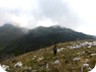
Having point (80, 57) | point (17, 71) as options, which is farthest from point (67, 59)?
point (17, 71)

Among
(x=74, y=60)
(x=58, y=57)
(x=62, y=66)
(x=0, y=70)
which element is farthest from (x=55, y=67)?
(x=0, y=70)

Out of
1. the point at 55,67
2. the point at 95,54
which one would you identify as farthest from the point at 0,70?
the point at 95,54

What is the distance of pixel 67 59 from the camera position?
37.4 m

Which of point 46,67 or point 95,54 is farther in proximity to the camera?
point 95,54

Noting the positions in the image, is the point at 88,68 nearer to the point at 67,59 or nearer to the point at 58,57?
the point at 67,59

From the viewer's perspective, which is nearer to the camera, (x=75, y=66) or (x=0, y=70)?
(x=0, y=70)

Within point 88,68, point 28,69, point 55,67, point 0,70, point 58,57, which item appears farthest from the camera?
point 58,57

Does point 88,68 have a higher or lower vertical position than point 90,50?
lower

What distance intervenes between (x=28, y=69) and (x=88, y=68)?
325 inches

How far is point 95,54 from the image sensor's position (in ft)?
125

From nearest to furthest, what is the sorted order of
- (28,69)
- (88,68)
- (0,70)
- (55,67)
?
(0,70)
(88,68)
(55,67)
(28,69)

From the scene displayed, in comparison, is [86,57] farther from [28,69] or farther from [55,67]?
[28,69]

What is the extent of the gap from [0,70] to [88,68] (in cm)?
2259

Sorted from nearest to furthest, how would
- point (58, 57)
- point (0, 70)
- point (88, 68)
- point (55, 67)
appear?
point (0, 70) → point (88, 68) → point (55, 67) → point (58, 57)
